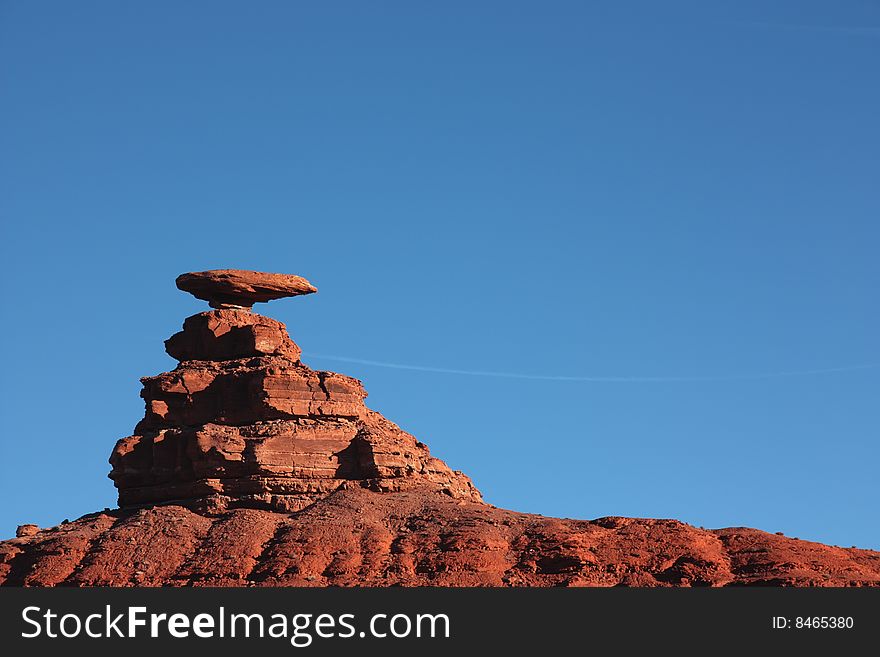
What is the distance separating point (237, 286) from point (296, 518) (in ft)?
52.6

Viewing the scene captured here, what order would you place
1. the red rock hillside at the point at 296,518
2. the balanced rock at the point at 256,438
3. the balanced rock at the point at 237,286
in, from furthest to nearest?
the balanced rock at the point at 237,286, the balanced rock at the point at 256,438, the red rock hillside at the point at 296,518

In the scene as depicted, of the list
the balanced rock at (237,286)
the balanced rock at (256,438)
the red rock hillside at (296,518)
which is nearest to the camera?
the red rock hillside at (296,518)

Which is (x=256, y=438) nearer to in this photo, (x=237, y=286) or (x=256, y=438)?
(x=256, y=438)

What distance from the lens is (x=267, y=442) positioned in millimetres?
101125

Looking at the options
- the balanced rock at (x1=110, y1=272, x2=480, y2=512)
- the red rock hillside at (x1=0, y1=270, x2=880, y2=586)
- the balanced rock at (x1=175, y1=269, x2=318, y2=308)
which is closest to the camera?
the red rock hillside at (x1=0, y1=270, x2=880, y2=586)

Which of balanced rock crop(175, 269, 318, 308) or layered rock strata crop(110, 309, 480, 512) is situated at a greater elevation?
balanced rock crop(175, 269, 318, 308)

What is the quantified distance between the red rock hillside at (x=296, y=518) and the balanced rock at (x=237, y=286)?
0.08m

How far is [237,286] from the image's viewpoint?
108 m

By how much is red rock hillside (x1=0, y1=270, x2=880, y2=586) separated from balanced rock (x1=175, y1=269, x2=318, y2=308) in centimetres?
8

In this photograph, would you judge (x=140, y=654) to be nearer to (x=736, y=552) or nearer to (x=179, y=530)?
(x=179, y=530)

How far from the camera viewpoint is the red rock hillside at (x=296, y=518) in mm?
92125

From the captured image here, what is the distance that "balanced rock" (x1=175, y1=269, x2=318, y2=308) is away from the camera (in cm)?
10825

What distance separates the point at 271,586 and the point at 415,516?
1054cm

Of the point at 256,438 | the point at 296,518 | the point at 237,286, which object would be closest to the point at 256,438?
the point at 256,438
